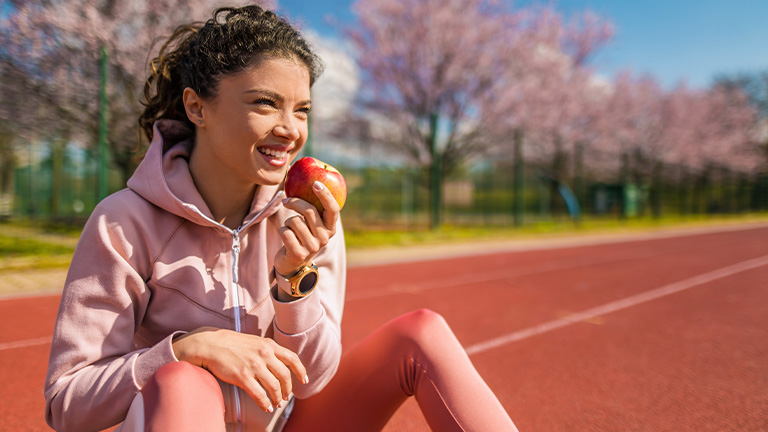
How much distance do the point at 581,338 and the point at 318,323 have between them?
3825 millimetres

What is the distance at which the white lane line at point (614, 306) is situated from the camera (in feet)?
14.9

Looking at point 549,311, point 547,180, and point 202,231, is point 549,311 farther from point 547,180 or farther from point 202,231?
point 547,180

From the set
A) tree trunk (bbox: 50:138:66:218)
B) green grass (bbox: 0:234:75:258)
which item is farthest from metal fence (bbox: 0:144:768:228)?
green grass (bbox: 0:234:75:258)

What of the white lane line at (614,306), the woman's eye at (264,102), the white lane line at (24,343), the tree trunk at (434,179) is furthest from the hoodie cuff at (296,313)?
the tree trunk at (434,179)

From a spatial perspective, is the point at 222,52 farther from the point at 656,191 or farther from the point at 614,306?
the point at 656,191

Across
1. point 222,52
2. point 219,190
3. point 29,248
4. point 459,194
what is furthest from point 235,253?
point 459,194

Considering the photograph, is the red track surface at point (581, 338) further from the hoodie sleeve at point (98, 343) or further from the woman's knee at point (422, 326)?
the hoodie sleeve at point (98, 343)

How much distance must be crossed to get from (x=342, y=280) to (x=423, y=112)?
1606 centimetres

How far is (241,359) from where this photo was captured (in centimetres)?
125

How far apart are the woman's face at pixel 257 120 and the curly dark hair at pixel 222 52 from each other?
32 millimetres

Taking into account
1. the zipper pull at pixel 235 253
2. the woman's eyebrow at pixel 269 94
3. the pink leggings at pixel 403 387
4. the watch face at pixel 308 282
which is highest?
the woman's eyebrow at pixel 269 94

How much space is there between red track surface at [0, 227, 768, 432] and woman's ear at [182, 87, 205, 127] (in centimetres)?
195

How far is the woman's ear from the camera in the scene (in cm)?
155

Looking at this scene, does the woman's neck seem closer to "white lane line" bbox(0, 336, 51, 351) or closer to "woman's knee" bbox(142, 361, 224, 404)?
"woman's knee" bbox(142, 361, 224, 404)
